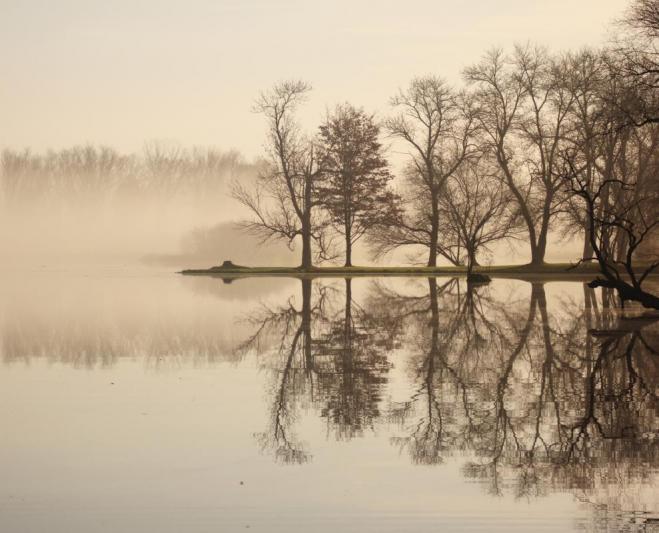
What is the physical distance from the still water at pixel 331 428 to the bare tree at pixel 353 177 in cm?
4212

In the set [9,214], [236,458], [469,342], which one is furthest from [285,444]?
[9,214]

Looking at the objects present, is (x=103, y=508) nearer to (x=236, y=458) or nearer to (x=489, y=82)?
(x=236, y=458)

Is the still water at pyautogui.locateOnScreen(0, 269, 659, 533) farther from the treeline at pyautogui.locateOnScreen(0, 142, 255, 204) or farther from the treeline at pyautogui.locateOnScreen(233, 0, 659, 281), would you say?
the treeline at pyautogui.locateOnScreen(0, 142, 255, 204)

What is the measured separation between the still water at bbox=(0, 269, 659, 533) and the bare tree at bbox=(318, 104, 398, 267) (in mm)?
42123

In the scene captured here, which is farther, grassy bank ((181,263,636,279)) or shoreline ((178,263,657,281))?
grassy bank ((181,263,636,279))

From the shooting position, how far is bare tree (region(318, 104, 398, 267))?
6731cm

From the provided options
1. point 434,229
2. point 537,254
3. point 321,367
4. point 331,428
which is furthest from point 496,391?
point 434,229

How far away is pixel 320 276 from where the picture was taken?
62688 millimetres

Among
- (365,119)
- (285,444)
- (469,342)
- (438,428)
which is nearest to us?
(285,444)

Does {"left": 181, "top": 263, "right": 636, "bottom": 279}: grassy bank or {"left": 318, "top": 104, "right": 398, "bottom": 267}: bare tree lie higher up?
{"left": 318, "top": 104, "right": 398, "bottom": 267}: bare tree

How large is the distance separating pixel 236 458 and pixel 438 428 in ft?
8.60

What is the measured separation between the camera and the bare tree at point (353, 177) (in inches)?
2650

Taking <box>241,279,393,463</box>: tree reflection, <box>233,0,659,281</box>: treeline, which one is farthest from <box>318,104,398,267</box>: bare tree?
<box>241,279,393,463</box>: tree reflection

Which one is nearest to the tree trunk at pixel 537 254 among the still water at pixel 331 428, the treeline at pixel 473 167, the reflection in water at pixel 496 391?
the treeline at pixel 473 167
